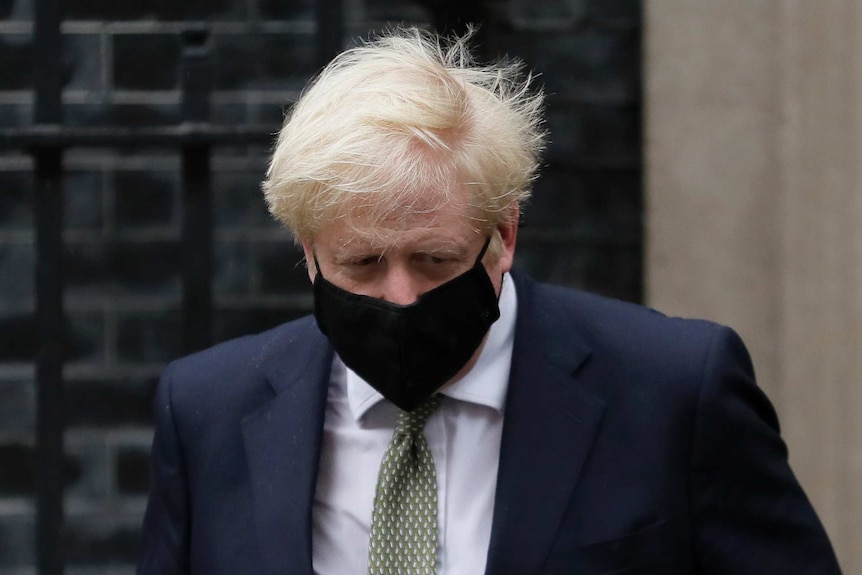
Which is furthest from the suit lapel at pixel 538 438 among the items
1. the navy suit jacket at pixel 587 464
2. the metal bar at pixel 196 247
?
the metal bar at pixel 196 247

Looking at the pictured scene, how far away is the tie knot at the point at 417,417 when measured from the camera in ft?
7.34

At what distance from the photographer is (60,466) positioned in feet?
11.2

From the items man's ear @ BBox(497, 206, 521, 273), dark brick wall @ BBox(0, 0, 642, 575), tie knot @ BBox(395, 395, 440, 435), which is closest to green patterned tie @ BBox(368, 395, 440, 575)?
tie knot @ BBox(395, 395, 440, 435)

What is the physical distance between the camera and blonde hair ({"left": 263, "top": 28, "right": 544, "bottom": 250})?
2.07m

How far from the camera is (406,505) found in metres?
2.19

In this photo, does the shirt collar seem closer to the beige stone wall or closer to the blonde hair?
the blonde hair

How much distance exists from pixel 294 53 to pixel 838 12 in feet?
4.46

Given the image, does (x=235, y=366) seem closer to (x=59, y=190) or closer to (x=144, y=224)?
(x=59, y=190)

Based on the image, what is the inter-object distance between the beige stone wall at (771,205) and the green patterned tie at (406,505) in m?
1.32

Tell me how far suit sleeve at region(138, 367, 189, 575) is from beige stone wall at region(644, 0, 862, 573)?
141cm

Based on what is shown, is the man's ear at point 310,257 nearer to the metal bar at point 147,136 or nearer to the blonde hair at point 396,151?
the blonde hair at point 396,151

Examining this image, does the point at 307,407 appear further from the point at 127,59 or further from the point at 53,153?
the point at 127,59

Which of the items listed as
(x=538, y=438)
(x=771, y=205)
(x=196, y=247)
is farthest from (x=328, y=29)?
(x=538, y=438)

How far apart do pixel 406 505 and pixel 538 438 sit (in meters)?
0.23
